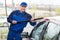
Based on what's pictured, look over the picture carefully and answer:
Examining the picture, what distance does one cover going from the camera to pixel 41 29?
786cm

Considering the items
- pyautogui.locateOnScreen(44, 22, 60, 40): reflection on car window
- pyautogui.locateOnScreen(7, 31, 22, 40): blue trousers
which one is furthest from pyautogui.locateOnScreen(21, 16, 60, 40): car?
pyautogui.locateOnScreen(7, 31, 22, 40): blue trousers

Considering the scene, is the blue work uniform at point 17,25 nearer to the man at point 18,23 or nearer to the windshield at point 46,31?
the man at point 18,23

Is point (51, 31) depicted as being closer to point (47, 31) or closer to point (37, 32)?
point (47, 31)

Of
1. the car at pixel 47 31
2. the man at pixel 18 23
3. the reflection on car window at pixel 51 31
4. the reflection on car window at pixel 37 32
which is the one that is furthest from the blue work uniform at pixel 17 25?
the reflection on car window at pixel 51 31

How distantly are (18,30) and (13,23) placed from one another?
293mm

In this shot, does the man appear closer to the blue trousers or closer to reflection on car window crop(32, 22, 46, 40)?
the blue trousers

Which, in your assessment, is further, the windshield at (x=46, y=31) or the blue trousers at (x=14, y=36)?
the blue trousers at (x=14, y=36)

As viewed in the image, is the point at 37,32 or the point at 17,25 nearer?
the point at 37,32

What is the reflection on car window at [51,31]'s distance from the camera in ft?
22.5

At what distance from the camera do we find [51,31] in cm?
711

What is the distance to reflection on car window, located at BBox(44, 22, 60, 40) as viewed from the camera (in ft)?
22.5

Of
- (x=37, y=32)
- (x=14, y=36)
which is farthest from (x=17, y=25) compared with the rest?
(x=37, y=32)

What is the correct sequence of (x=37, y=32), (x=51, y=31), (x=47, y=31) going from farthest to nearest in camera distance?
(x=37, y=32) < (x=47, y=31) < (x=51, y=31)

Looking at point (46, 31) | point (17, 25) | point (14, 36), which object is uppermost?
point (46, 31)
